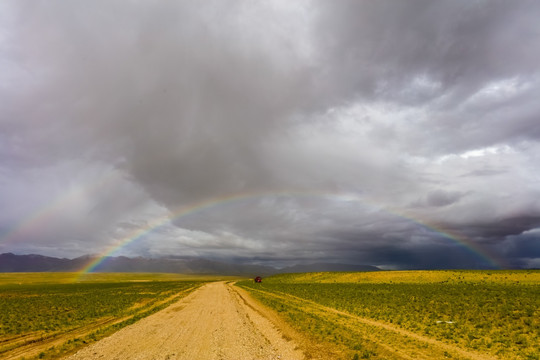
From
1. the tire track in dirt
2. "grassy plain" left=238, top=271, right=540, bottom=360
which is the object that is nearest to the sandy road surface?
the tire track in dirt

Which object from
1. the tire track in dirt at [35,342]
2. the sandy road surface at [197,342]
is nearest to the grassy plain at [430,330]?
the sandy road surface at [197,342]

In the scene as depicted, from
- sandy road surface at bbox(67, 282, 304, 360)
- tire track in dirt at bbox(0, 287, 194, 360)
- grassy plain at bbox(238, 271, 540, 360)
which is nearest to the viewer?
sandy road surface at bbox(67, 282, 304, 360)

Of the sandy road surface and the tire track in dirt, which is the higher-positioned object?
the sandy road surface

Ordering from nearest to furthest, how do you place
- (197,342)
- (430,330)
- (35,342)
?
(197,342)
(35,342)
(430,330)

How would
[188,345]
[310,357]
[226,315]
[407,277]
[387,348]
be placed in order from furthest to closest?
1. [407,277]
2. [226,315]
3. [188,345]
4. [387,348]
5. [310,357]

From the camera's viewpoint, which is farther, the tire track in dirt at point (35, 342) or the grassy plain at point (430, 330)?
the tire track in dirt at point (35, 342)

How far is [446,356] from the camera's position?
1523 cm

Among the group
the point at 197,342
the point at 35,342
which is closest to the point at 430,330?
the point at 197,342

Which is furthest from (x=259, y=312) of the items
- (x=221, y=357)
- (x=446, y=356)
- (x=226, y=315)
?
(x=446, y=356)

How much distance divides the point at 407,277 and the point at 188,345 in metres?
93.4

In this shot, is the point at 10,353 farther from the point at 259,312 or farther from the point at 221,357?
the point at 259,312

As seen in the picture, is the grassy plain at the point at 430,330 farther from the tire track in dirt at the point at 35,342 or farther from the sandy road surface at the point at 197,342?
the tire track in dirt at the point at 35,342

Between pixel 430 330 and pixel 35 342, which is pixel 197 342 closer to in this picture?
pixel 35 342

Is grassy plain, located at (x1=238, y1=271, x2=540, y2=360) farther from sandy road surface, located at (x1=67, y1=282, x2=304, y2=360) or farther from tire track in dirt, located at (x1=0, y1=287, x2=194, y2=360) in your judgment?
tire track in dirt, located at (x1=0, y1=287, x2=194, y2=360)
